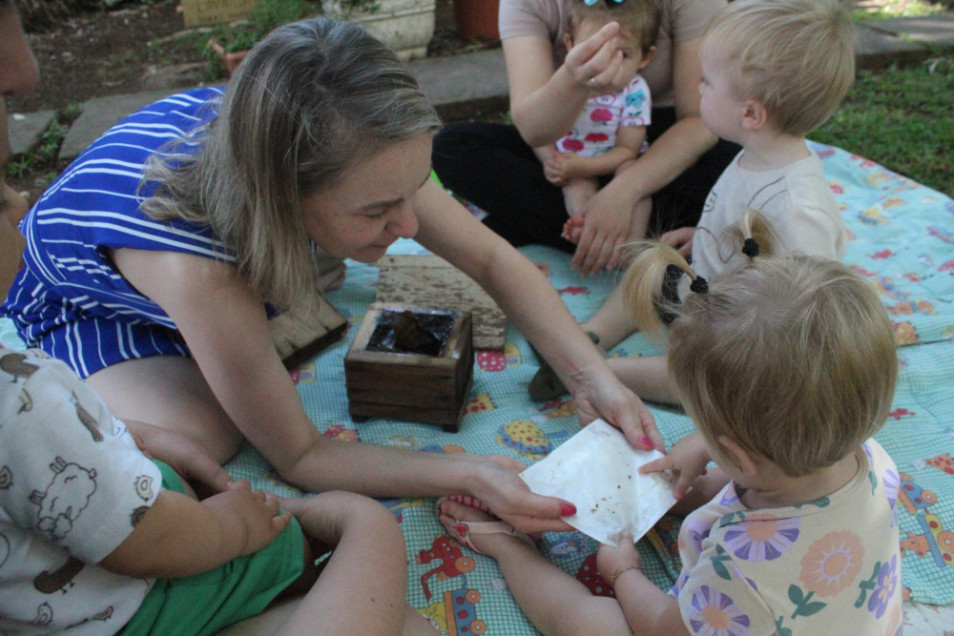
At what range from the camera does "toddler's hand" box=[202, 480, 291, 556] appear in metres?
1.03

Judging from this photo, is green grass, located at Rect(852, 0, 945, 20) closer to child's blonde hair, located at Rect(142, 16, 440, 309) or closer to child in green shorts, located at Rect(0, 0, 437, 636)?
child's blonde hair, located at Rect(142, 16, 440, 309)

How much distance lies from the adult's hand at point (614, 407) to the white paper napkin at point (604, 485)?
3 centimetres

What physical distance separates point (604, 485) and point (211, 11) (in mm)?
2621

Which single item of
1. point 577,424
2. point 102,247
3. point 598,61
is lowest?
point 577,424

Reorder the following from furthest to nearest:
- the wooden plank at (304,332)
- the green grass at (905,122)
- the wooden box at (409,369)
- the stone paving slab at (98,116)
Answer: the stone paving slab at (98,116) < the green grass at (905,122) < the wooden plank at (304,332) < the wooden box at (409,369)

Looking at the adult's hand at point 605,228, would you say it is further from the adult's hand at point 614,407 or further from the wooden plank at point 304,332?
the wooden plank at point 304,332

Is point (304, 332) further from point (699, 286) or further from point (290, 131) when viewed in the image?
point (699, 286)

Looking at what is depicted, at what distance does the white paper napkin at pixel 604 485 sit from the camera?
1.27 meters

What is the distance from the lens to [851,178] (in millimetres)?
2611

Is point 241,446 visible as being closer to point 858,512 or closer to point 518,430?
point 518,430

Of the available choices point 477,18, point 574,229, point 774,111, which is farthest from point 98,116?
point 774,111

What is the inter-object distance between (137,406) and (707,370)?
1052 millimetres

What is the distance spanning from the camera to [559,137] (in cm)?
209

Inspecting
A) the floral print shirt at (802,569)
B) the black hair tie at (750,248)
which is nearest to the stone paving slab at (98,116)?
the black hair tie at (750,248)
